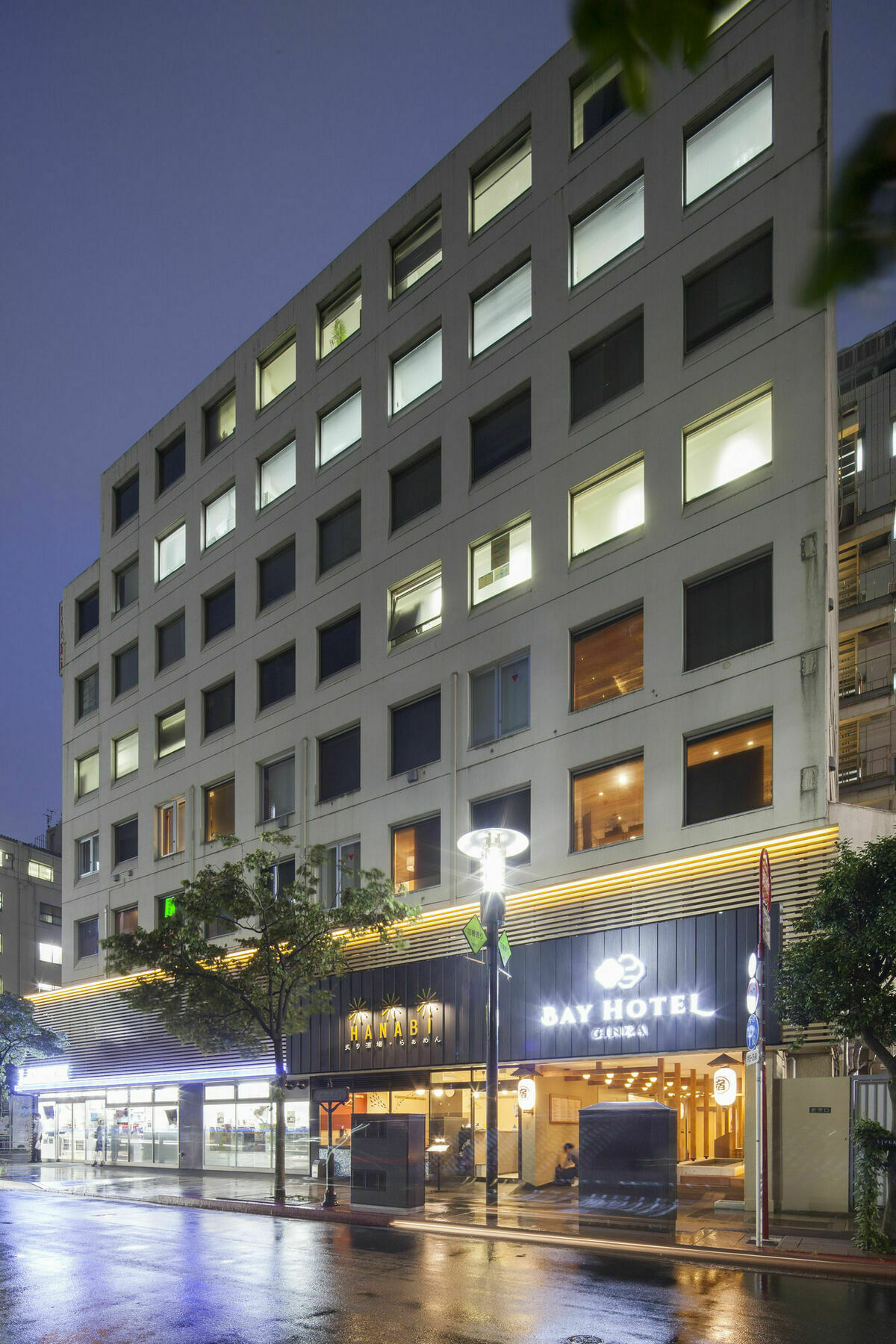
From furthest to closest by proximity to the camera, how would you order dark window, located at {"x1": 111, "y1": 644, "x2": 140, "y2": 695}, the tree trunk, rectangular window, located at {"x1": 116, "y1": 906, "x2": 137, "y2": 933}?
dark window, located at {"x1": 111, "y1": 644, "x2": 140, "y2": 695} → rectangular window, located at {"x1": 116, "y1": 906, "x2": 137, "y2": 933} → the tree trunk

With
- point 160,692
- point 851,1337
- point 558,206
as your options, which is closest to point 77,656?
point 160,692

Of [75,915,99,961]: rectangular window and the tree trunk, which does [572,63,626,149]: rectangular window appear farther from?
[75,915,99,961]: rectangular window

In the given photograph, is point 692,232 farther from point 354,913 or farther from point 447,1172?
point 447,1172

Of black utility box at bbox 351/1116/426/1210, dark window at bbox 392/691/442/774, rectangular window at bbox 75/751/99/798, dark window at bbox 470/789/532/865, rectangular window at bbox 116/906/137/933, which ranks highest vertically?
dark window at bbox 392/691/442/774

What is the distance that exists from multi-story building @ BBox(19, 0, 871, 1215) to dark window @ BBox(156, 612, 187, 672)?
0.68 metres

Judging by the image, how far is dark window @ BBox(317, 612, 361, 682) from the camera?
Answer: 36250 mm

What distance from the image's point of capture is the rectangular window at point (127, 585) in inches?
1944

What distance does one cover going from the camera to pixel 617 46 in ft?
7.65

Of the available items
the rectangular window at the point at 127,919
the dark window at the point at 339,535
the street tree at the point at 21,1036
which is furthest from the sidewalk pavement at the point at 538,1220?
the dark window at the point at 339,535

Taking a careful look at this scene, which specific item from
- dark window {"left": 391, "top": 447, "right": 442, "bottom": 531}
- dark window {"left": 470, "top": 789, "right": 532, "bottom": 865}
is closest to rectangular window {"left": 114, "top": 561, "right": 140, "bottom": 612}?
dark window {"left": 391, "top": 447, "right": 442, "bottom": 531}

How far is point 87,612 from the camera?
2115 inches

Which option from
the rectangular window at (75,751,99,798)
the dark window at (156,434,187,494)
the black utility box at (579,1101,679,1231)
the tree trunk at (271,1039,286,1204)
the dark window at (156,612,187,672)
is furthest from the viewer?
the rectangular window at (75,751,99,798)

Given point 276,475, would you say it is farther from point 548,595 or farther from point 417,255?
point 548,595

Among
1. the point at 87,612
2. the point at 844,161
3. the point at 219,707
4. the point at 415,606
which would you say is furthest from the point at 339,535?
the point at 844,161
